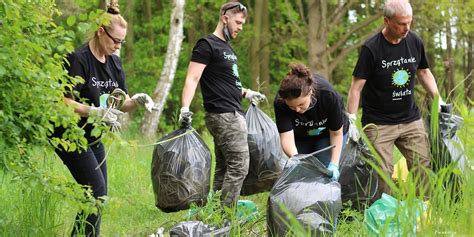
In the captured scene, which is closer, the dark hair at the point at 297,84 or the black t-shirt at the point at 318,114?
the dark hair at the point at 297,84

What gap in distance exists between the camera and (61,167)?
306 inches

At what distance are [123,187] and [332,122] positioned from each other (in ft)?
10.2

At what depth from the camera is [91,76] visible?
445 centimetres

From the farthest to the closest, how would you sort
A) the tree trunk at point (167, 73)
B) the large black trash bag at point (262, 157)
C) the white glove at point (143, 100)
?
the tree trunk at point (167, 73), the large black trash bag at point (262, 157), the white glove at point (143, 100)

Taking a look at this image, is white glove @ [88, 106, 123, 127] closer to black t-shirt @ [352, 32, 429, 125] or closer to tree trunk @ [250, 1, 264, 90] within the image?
black t-shirt @ [352, 32, 429, 125]

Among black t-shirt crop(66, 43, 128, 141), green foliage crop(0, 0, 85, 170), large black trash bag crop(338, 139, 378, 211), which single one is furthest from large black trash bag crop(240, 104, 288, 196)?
green foliage crop(0, 0, 85, 170)

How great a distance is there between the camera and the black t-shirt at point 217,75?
211 inches

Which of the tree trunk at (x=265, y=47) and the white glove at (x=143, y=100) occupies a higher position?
the tree trunk at (x=265, y=47)

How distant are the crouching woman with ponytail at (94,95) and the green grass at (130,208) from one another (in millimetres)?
127

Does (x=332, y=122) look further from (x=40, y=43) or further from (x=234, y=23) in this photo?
(x=40, y=43)

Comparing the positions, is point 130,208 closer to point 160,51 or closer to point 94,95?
point 94,95

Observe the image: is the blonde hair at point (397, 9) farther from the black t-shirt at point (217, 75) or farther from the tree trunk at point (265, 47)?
the tree trunk at point (265, 47)

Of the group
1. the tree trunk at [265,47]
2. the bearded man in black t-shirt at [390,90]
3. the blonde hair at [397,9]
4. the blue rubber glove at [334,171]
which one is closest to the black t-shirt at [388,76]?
the bearded man in black t-shirt at [390,90]

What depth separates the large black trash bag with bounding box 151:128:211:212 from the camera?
5.21 metres
